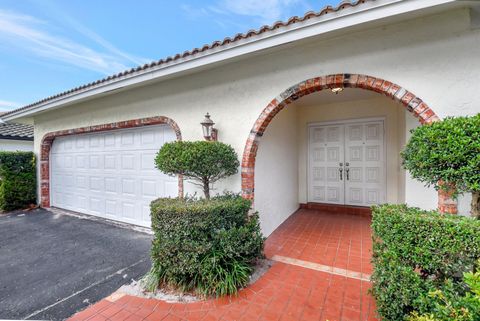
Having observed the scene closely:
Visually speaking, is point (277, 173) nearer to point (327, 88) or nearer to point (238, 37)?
point (327, 88)

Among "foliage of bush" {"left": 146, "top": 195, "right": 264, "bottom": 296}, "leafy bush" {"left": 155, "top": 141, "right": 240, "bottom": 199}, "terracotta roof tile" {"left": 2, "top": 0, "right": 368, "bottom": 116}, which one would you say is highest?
"terracotta roof tile" {"left": 2, "top": 0, "right": 368, "bottom": 116}

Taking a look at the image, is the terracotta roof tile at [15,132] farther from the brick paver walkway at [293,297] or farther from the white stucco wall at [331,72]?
the brick paver walkway at [293,297]

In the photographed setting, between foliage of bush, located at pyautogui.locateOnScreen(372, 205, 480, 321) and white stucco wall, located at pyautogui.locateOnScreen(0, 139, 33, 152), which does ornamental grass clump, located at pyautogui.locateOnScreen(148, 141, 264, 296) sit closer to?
foliage of bush, located at pyautogui.locateOnScreen(372, 205, 480, 321)

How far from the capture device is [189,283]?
2881mm

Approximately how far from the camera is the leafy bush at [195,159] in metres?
3.34

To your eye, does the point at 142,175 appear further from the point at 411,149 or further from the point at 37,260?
the point at 411,149

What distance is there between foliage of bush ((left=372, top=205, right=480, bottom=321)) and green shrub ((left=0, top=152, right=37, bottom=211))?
1094 cm

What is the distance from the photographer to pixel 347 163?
646cm

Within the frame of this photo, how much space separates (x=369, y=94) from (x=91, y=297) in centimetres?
722

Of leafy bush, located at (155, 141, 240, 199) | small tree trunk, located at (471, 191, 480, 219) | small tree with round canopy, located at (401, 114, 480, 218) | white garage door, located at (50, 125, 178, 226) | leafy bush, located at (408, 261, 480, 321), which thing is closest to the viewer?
leafy bush, located at (408, 261, 480, 321)

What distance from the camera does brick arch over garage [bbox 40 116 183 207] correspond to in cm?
479

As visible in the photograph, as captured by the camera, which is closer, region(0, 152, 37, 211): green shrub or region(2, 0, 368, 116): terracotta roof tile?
region(2, 0, 368, 116): terracotta roof tile

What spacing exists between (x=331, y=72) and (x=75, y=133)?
7.65m

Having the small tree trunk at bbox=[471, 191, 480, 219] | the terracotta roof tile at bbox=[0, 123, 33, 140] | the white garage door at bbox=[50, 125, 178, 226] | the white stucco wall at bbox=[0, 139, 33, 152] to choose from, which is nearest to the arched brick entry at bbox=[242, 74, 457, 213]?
the small tree trunk at bbox=[471, 191, 480, 219]
